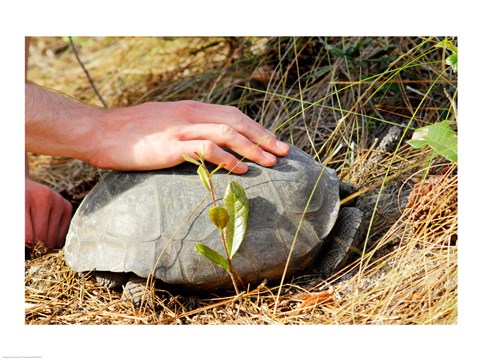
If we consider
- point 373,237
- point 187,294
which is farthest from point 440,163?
point 187,294

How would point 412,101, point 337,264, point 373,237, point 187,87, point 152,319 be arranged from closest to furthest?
point 152,319, point 337,264, point 373,237, point 412,101, point 187,87

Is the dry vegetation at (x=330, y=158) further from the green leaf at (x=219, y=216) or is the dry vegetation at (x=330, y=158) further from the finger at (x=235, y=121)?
the green leaf at (x=219, y=216)

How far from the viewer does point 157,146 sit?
2.30 m

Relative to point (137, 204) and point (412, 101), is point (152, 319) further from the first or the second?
point (412, 101)

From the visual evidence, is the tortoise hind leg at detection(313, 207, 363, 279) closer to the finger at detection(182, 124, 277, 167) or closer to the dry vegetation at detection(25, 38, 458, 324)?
the dry vegetation at detection(25, 38, 458, 324)

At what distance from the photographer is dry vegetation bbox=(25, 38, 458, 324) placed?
7.20 feet

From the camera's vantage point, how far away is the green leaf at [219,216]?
2.13 metres

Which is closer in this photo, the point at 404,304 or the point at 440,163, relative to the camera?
the point at 404,304

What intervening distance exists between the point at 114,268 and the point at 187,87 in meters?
1.78

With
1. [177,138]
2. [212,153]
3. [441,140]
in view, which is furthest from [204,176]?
[441,140]

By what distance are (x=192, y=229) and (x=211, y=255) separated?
0.12 meters

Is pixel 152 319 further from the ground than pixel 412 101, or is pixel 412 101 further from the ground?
pixel 412 101
